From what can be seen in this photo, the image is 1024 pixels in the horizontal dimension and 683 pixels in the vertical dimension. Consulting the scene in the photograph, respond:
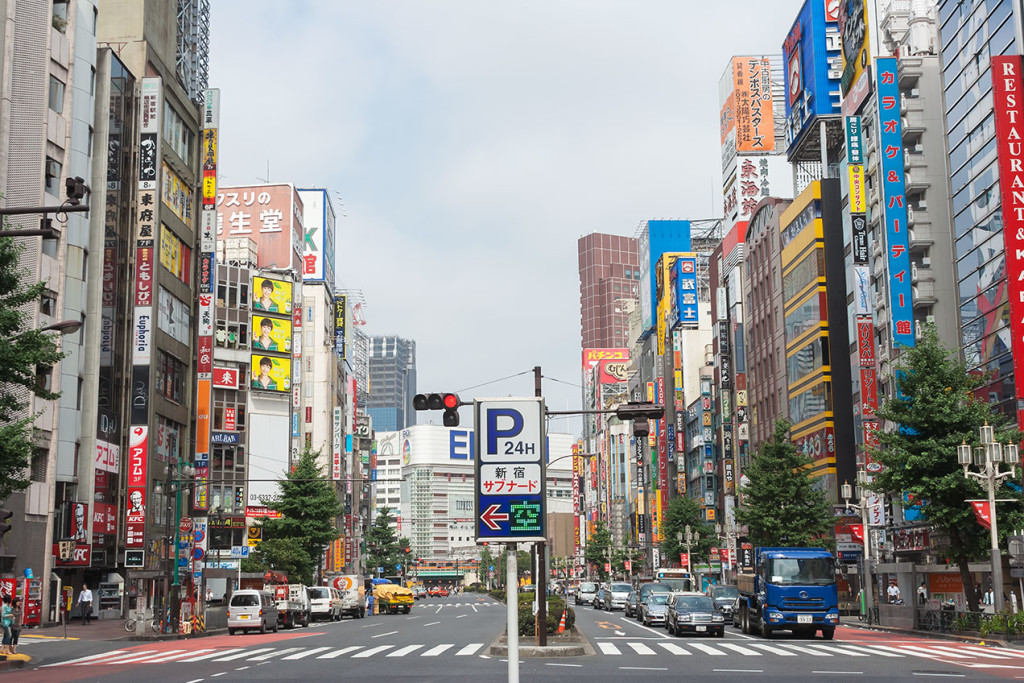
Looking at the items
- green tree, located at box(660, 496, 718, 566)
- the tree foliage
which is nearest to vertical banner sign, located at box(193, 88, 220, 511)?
green tree, located at box(660, 496, 718, 566)

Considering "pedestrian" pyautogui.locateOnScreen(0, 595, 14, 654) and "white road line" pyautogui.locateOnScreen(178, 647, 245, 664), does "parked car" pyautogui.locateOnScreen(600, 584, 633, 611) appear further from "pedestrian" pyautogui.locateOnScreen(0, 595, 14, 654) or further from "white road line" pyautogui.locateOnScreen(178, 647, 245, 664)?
"pedestrian" pyautogui.locateOnScreen(0, 595, 14, 654)

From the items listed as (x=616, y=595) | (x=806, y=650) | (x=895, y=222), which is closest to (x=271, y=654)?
(x=806, y=650)

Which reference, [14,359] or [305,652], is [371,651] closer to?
[305,652]

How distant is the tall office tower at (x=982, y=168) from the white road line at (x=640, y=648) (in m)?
21.0

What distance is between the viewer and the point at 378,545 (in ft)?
493

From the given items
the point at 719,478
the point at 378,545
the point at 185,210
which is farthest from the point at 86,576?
the point at 378,545

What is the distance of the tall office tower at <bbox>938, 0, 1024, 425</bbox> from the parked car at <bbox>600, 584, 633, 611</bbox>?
27.3 meters

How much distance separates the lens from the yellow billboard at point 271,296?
10044 centimetres

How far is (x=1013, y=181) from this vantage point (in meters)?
44.3

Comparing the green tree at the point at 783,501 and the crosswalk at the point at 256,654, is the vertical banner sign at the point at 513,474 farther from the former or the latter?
the green tree at the point at 783,501

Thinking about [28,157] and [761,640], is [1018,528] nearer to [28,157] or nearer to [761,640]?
[761,640]

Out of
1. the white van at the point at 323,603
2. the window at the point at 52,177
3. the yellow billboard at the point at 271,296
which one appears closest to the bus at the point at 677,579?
the white van at the point at 323,603

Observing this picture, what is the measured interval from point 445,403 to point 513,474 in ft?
14.8

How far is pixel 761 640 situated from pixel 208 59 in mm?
58324
